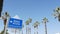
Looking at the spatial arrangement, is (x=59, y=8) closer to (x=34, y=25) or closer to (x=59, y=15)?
(x=59, y=15)

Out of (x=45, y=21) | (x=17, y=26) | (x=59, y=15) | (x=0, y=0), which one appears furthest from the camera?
(x=45, y=21)

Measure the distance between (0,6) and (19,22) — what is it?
471 inches

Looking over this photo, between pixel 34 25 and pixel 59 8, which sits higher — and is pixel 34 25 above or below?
below

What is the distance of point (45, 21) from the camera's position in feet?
272

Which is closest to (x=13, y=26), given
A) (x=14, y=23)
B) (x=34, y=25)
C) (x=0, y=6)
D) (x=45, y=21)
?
(x=14, y=23)

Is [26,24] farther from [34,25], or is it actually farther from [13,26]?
[13,26]

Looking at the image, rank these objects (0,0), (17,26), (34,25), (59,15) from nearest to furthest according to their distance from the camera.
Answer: (0,0), (17,26), (59,15), (34,25)

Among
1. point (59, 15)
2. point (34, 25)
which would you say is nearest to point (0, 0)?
point (59, 15)

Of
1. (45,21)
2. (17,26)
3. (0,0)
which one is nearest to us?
(0,0)

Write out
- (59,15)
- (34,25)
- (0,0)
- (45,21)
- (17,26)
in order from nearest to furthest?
(0,0) < (17,26) < (59,15) < (45,21) < (34,25)

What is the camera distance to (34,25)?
322 feet

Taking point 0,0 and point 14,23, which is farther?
point 14,23

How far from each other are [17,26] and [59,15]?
44.5 m

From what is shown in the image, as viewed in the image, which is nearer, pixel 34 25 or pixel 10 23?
pixel 10 23
